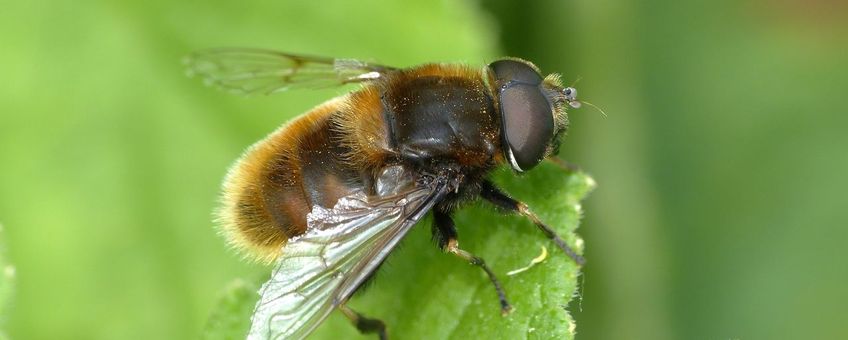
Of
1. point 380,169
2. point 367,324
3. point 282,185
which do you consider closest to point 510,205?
point 380,169

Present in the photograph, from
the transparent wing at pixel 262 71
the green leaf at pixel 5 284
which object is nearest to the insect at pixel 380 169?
the transparent wing at pixel 262 71

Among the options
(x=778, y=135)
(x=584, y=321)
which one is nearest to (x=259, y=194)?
(x=584, y=321)

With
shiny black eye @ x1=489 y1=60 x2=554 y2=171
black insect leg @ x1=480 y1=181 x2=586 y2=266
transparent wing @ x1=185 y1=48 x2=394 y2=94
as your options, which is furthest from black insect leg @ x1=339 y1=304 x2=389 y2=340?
transparent wing @ x1=185 y1=48 x2=394 y2=94

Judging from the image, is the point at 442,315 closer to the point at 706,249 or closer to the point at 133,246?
the point at 133,246

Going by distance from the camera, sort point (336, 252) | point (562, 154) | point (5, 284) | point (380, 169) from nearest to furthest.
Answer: point (5, 284) < point (336, 252) < point (380, 169) < point (562, 154)

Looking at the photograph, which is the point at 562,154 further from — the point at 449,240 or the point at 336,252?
the point at 336,252

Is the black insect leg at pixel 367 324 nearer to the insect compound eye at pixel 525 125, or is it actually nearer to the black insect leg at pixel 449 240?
Result: the black insect leg at pixel 449 240

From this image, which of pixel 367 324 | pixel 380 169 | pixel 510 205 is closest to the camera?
pixel 380 169
